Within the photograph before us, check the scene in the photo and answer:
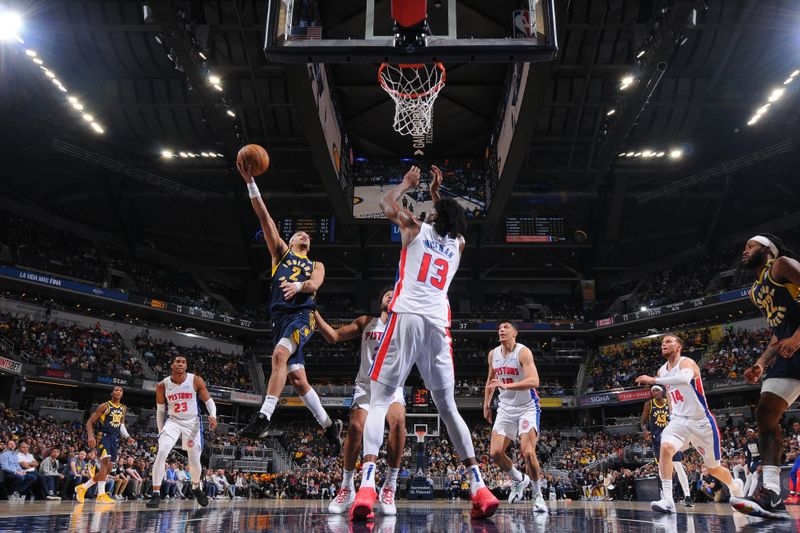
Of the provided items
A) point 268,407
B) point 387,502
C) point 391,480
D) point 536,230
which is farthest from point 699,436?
point 536,230

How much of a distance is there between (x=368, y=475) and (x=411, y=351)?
999 mm

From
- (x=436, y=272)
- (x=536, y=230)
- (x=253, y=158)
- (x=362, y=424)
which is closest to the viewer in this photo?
(x=436, y=272)

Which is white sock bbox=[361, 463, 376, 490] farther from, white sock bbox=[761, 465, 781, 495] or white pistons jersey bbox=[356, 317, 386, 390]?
white sock bbox=[761, 465, 781, 495]

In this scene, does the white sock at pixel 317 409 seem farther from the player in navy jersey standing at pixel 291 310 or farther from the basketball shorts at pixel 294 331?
the basketball shorts at pixel 294 331

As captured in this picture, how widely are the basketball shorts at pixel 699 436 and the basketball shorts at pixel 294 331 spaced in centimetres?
465

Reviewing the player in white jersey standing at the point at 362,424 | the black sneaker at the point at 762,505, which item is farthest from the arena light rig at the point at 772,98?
the player in white jersey standing at the point at 362,424

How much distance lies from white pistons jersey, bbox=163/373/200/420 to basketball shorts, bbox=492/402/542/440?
13.4 ft

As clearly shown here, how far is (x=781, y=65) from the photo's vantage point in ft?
68.3

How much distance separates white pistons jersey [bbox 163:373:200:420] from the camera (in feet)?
25.6

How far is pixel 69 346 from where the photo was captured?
27.5 meters

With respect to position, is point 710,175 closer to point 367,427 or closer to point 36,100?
point 367,427

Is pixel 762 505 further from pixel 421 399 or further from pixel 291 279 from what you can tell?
pixel 421 399

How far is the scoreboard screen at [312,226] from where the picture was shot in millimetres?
27969

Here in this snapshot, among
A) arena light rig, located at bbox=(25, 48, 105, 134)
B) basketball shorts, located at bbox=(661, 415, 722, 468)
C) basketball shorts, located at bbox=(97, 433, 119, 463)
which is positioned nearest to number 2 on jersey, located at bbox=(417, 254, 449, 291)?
basketball shorts, located at bbox=(661, 415, 722, 468)
